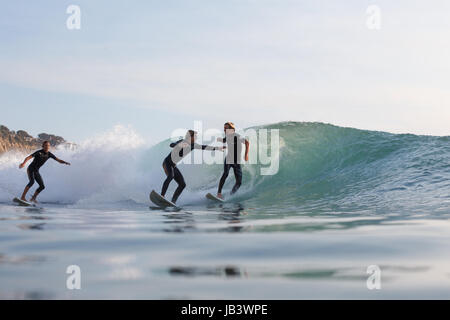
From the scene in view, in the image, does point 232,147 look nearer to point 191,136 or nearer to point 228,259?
point 191,136

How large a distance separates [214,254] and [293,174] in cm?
1299

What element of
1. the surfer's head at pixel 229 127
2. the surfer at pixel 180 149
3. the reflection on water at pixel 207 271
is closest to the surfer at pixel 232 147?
the surfer's head at pixel 229 127

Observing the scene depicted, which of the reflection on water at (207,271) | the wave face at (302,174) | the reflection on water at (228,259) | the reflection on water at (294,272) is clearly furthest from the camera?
the wave face at (302,174)

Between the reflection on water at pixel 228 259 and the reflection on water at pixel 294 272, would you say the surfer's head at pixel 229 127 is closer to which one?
the reflection on water at pixel 228 259

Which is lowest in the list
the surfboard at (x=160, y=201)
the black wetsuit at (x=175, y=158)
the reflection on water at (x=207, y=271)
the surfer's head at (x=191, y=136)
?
the reflection on water at (x=207, y=271)

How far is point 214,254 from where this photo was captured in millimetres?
4531

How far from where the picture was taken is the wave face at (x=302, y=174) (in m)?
12.0

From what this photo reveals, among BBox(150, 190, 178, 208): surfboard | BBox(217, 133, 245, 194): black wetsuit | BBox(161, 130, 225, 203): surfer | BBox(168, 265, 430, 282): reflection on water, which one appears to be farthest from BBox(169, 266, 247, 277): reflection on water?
BBox(217, 133, 245, 194): black wetsuit

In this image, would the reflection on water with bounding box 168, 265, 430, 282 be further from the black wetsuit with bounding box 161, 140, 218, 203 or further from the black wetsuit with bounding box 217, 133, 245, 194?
the black wetsuit with bounding box 217, 133, 245, 194

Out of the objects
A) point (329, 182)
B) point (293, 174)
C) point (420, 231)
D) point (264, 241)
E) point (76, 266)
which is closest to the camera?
point (76, 266)

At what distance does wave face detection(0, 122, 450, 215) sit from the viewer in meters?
12.0

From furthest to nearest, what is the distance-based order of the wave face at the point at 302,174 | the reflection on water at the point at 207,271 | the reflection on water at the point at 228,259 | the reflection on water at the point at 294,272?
the wave face at the point at 302,174 → the reflection on water at the point at 207,271 → the reflection on water at the point at 294,272 → the reflection on water at the point at 228,259
